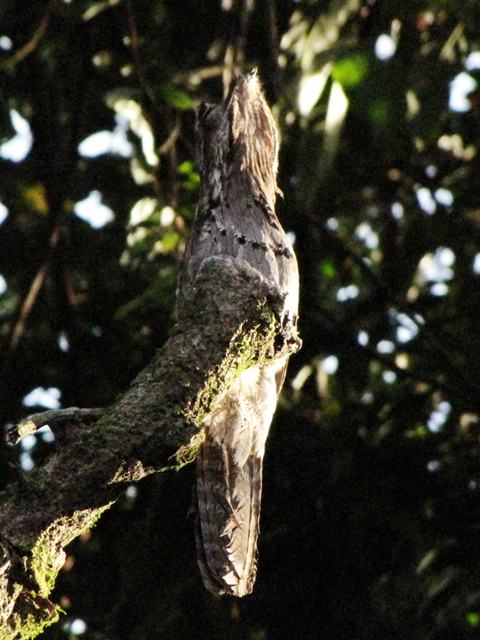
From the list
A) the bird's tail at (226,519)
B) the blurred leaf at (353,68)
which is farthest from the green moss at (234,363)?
the blurred leaf at (353,68)

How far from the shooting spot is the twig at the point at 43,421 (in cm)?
170

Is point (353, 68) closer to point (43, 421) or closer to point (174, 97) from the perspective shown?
point (174, 97)

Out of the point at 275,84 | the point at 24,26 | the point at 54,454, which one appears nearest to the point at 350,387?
the point at 275,84

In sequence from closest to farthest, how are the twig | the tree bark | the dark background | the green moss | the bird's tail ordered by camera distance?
1. the tree bark
2. the twig
3. the green moss
4. the bird's tail
5. the dark background

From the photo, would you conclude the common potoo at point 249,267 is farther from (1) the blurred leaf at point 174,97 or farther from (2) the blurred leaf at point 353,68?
(1) the blurred leaf at point 174,97

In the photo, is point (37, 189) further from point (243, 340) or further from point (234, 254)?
point (243, 340)

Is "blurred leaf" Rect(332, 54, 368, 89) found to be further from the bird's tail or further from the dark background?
the bird's tail

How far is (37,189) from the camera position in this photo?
4.10 meters

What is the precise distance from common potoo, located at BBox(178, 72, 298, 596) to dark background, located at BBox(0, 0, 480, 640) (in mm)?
672

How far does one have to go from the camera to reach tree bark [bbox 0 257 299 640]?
160 cm

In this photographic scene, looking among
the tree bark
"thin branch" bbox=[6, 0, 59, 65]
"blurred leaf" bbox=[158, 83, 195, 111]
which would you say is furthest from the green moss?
"thin branch" bbox=[6, 0, 59, 65]

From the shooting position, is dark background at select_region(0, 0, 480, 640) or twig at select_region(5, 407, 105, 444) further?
dark background at select_region(0, 0, 480, 640)

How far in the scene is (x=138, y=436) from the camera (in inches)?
67.8

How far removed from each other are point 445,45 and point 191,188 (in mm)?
1311
